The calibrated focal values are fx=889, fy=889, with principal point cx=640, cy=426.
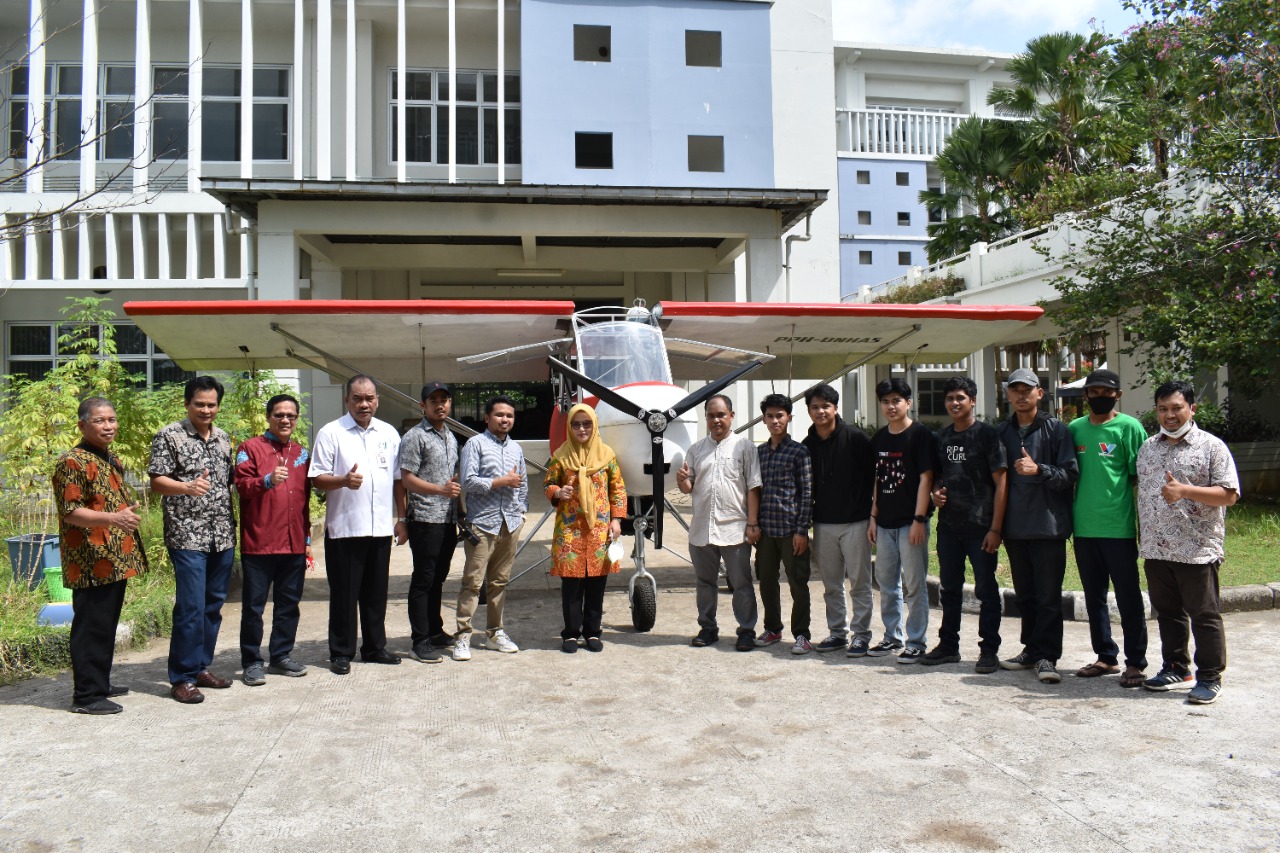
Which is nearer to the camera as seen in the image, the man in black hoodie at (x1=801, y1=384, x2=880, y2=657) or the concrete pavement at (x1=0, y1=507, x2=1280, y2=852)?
the concrete pavement at (x1=0, y1=507, x2=1280, y2=852)

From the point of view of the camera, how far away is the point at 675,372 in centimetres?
1071

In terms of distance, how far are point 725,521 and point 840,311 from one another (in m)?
3.49

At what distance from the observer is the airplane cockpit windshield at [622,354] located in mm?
8148

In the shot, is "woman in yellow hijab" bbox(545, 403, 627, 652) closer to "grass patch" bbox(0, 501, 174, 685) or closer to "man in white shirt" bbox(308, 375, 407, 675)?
"man in white shirt" bbox(308, 375, 407, 675)

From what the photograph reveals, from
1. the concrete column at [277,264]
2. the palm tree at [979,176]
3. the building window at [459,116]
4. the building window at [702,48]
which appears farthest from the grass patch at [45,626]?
the palm tree at [979,176]

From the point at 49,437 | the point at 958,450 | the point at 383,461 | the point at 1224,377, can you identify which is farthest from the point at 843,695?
the point at 1224,377

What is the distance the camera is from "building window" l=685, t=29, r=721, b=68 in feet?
65.5

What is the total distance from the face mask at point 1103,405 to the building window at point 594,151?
15814 millimetres

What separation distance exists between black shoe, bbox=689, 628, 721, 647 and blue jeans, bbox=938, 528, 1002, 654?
1625 millimetres

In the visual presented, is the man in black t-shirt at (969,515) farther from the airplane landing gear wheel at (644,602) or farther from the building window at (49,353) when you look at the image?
the building window at (49,353)

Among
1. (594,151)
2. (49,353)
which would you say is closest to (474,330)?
(594,151)

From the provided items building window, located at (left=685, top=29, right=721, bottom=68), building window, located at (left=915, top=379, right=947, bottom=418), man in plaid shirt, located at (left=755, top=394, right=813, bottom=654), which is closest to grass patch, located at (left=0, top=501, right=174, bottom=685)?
man in plaid shirt, located at (left=755, top=394, right=813, bottom=654)

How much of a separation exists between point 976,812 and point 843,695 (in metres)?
1.69

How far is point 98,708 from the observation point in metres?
4.99
